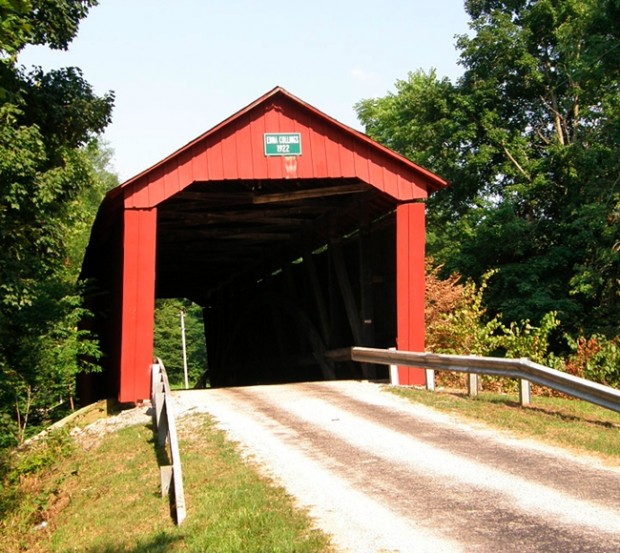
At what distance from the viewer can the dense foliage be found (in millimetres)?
15453

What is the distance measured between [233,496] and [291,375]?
671 inches

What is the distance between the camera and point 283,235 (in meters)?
21.9

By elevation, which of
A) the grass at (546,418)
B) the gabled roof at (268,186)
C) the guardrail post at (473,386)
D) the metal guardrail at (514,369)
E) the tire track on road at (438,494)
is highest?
the gabled roof at (268,186)

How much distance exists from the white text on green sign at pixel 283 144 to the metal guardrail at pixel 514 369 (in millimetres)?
4050

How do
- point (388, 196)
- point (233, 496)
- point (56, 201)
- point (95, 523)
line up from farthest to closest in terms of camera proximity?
point (56, 201), point (388, 196), point (95, 523), point (233, 496)

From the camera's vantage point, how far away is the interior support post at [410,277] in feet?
50.2

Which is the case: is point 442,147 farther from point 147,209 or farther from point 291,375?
point 147,209

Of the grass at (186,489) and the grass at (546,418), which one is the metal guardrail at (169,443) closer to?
the grass at (186,489)

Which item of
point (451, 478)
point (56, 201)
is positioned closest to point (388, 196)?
point (56, 201)

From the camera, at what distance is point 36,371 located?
16.7 meters

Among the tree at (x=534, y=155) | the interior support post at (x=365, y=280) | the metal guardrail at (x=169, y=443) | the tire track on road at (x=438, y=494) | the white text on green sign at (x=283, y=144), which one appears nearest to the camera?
the tire track on road at (x=438, y=494)

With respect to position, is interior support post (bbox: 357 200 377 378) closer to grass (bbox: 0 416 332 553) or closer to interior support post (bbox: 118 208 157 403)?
interior support post (bbox: 118 208 157 403)

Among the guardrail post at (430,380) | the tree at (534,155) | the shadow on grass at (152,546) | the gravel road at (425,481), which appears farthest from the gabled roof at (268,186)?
the shadow on grass at (152,546)

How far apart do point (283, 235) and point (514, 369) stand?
11423mm
